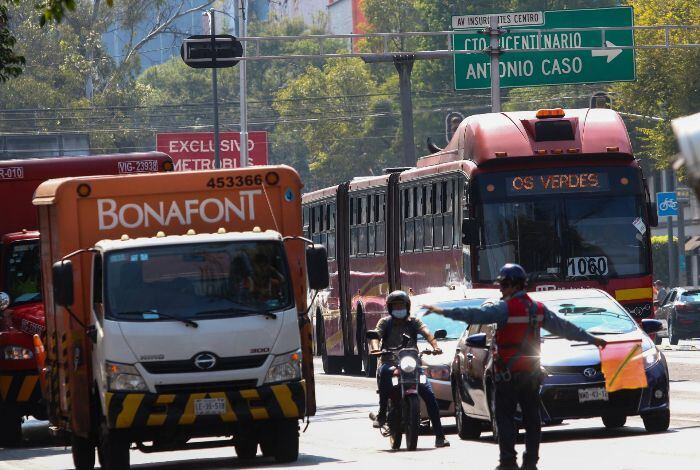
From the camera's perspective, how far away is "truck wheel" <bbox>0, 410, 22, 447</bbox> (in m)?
20.9

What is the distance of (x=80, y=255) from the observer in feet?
54.2

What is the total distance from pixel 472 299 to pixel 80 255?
6017 mm

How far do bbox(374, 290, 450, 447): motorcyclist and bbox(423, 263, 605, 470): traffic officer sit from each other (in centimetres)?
403

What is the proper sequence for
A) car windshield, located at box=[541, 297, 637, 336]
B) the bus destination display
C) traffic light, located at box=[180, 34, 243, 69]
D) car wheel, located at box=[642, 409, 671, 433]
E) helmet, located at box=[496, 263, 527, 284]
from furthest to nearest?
1. traffic light, located at box=[180, 34, 243, 69]
2. the bus destination display
3. car windshield, located at box=[541, 297, 637, 336]
4. car wheel, located at box=[642, 409, 671, 433]
5. helmet, located at box=[496, 263, 527, 284]

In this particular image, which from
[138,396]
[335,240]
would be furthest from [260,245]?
[335,240]

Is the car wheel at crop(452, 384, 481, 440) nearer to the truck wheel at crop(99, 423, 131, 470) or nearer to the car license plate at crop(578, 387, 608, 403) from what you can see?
the car license plate at crop(578, 387, 608, 403)

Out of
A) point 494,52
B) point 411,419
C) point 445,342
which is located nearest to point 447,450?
point 411,419

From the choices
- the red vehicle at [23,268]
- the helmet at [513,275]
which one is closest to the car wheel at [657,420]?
the helmet at [513,275]

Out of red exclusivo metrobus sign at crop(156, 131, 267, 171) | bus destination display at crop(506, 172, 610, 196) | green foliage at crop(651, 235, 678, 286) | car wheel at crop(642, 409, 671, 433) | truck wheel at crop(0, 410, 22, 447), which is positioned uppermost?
red exclusivo metrobus sign at crop(156, 131, 267, 171)

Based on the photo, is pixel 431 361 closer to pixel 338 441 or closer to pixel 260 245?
pixel 338 441

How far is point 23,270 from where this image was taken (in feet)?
68.1

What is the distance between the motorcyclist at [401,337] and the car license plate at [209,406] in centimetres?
255

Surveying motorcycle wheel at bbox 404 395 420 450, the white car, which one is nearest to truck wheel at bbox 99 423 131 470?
motorcycle wheel at bbox 404 395 420 450

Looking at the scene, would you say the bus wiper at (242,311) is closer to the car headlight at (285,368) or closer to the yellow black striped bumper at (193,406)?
the car headlight at (285,368)
